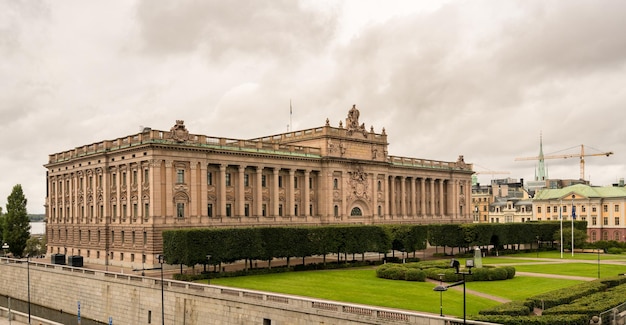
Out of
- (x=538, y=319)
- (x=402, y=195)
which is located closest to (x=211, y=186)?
(x=402, y=195)

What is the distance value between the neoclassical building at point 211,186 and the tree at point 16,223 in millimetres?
7517

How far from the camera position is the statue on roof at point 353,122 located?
111 metres

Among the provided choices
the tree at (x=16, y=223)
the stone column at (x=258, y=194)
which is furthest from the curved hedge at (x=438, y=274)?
the tree at (x=16, y=223)

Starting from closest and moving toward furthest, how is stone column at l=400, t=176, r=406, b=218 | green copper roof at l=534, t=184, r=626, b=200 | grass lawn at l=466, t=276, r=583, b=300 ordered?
1. grass lawn at l=466, t=276, r=583, b=300
2. stone column at l=400, t=176, r=406, b=218
3. green copper roof at l=534, t=184, r=626, b=200

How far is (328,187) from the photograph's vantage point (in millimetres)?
105812

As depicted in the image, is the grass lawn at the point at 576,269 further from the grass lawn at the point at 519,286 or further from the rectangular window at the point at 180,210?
the rectangular window at the point at 180,210

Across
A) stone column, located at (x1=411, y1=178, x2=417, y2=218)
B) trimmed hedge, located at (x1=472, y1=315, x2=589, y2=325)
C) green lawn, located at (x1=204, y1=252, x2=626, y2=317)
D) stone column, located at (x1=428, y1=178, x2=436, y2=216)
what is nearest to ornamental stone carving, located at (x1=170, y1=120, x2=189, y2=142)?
green lawn, located at (x1=204, y1=252, x2=626, y2=317)

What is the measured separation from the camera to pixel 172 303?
5534cm

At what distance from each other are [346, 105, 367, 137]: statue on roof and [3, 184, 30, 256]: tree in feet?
216

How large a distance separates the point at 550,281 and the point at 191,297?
40673mm

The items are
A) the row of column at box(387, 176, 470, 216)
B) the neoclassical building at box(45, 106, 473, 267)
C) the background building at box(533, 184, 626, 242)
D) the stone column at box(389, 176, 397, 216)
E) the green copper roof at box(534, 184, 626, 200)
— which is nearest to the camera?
the neoclassical building at box(45, 106, 473, 267)

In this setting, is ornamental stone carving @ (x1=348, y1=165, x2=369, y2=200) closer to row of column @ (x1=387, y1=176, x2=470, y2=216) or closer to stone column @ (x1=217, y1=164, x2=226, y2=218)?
row of column @ (x1=387, y1=176, x2=470, y2=216)

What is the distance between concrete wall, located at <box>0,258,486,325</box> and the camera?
140 ft

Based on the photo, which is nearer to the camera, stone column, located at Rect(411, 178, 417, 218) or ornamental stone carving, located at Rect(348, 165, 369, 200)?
ornamental stone carving, located at Rect(348, 165, 369, 200)
